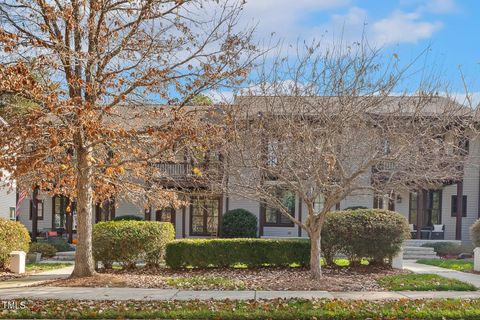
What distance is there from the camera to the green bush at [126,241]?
53.1 ft

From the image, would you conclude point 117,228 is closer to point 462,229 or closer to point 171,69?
point 171,69

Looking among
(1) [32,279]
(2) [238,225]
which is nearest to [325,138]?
(1) [32,279]

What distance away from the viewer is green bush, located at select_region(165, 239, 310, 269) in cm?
1669

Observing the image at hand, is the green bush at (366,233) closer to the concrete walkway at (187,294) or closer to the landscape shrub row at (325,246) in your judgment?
the landscape shrub row at (325,246)

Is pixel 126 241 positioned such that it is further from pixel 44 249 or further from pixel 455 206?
pixel 455 206

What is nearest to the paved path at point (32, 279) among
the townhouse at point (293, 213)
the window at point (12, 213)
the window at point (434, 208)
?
the townhouse at point (293, 213)

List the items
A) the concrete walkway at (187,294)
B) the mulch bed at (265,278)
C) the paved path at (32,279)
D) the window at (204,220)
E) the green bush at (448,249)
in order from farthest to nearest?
1. the window at (204,220)
2. the green bush at (448,249)
3. the paved path at (32,279)
4. the mulch bed at (265,278)
5. the concrete walkway at (187,294)

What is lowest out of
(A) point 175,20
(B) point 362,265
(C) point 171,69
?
(B) point 362,265

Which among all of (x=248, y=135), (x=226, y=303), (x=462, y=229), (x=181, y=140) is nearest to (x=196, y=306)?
Result: (x=226, y=303)

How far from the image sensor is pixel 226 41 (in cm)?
1305

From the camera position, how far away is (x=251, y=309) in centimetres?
955

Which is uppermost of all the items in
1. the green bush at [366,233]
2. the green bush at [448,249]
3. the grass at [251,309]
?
the green bush at [366,233]

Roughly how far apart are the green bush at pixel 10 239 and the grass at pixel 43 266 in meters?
0.76

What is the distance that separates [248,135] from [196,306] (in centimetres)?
543
